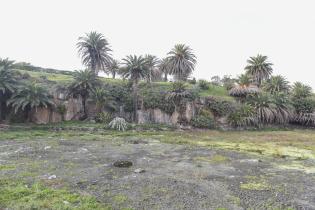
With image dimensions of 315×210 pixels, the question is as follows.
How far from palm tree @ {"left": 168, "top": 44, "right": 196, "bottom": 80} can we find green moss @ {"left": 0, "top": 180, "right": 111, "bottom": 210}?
3860 centimetres

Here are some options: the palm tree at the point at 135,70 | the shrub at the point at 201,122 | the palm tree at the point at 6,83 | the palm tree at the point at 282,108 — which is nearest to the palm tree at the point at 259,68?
the palm tree at the point at 282,108

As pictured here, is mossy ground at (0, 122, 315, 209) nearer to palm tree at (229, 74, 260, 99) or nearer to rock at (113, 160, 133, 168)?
rock at (113, 160, 133, 168)

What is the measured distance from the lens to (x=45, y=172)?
14.7 meters

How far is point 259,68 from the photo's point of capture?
169ft

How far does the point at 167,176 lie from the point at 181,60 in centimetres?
3584

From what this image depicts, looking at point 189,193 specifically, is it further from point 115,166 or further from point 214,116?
point 214,116

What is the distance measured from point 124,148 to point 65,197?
40.0ft

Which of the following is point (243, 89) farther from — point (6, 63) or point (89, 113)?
point (6, 63)

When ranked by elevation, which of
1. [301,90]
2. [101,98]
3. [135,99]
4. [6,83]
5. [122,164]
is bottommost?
[122,164]

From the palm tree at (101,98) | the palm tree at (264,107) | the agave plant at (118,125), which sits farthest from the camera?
the palm tree at (264,107)

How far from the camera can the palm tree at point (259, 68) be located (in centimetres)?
5162

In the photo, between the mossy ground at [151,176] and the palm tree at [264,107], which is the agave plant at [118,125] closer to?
the mossy ground at [151,176]

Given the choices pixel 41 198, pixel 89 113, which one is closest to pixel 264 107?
pixel 89 113

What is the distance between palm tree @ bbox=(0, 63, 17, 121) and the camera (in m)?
33.8
